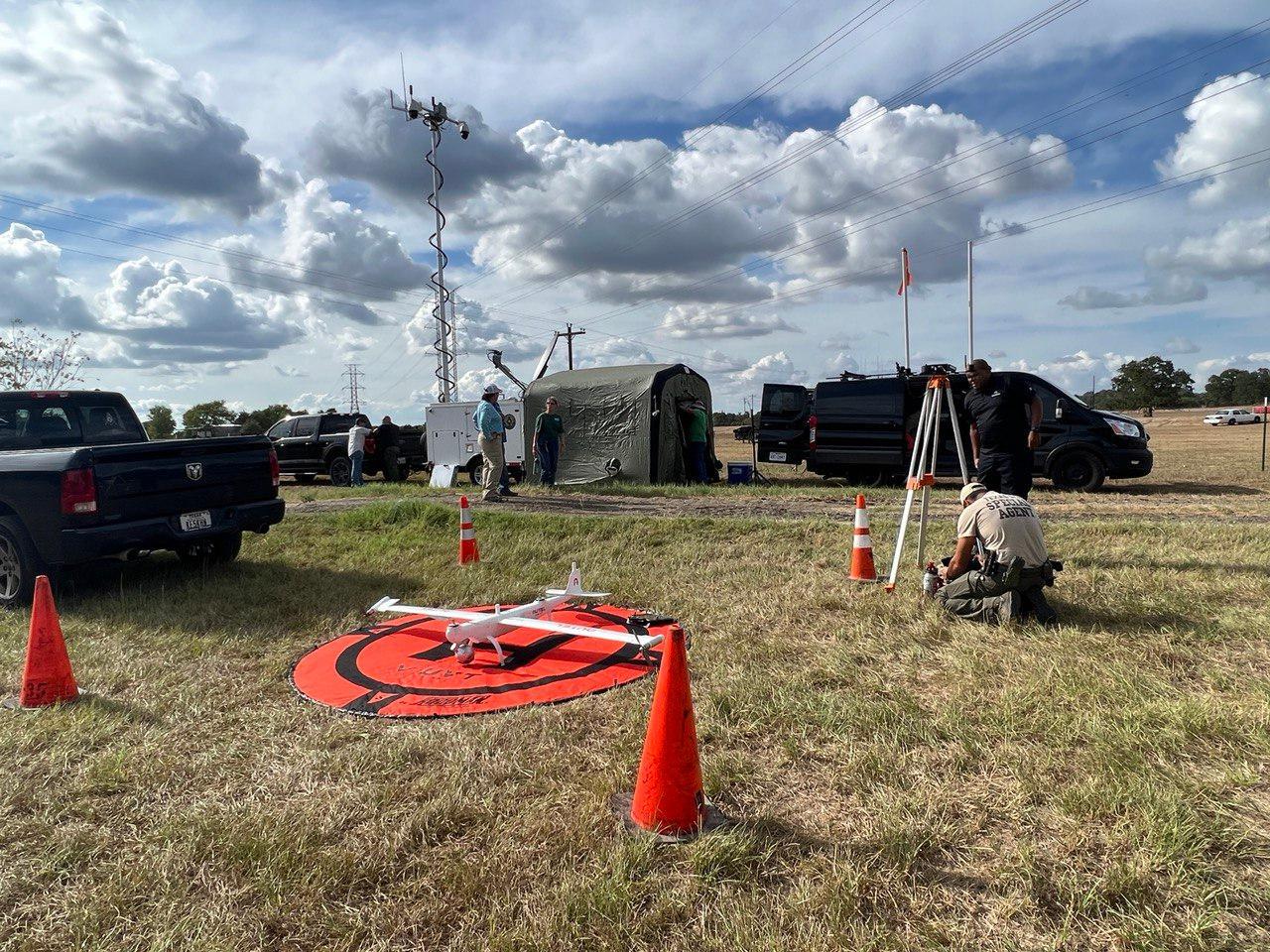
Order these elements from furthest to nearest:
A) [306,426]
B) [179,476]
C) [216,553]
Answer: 1. [306,426]
2. [216,553]
3. [179,476]

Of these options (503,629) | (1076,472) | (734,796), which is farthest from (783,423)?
(734,796)

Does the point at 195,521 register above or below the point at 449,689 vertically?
above

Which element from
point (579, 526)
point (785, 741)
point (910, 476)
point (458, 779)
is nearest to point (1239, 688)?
point (785, 741)

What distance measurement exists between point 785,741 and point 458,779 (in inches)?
57.7

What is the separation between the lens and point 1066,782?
9.71 feet

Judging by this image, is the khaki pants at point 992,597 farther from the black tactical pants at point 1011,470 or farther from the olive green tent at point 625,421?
the olive green tent at point 625,421

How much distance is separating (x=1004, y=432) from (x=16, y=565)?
28.5 ft

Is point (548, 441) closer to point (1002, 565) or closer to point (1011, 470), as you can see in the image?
point (1011, 470)

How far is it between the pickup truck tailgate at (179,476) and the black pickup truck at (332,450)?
11.1 m

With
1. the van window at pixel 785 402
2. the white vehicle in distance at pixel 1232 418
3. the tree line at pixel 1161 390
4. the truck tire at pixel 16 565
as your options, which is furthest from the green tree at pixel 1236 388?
the truck tire at pixel 16 565

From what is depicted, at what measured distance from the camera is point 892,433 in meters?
14.0

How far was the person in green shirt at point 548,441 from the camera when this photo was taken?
14156 mm

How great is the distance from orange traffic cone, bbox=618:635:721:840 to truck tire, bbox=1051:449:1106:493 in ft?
39.9

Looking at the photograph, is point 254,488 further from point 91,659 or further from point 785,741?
point 785,741
